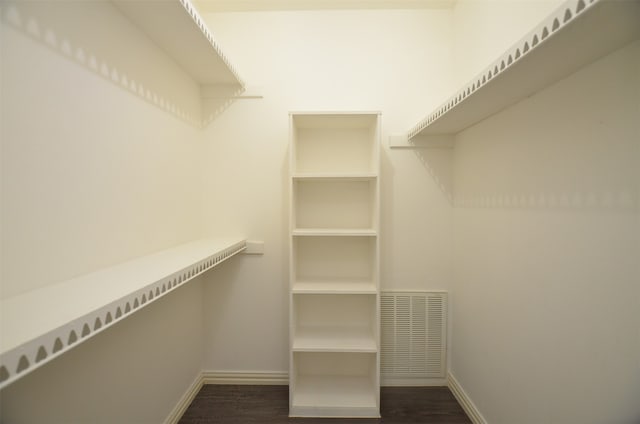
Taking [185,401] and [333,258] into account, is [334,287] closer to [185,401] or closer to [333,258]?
[333,258]

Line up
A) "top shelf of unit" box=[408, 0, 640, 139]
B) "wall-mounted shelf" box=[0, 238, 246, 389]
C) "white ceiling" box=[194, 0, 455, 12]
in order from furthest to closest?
"white ceiling" box=[194, 0, 455, 12] → "top shelf of unit" box=[408, 0, 640, 139] → "wall-mounted shelf" box=[0, 238, 246, 389]

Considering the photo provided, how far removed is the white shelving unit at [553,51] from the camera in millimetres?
596

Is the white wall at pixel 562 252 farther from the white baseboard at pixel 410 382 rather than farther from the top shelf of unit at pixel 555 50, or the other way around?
the white baseboard at pixel 410 382

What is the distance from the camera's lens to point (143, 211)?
122 centimetres

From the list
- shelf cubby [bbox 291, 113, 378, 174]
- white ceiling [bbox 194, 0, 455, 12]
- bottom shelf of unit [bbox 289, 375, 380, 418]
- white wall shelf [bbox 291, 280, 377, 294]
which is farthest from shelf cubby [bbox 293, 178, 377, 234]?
white ceiling [bbox 194, 0, 455, 12]

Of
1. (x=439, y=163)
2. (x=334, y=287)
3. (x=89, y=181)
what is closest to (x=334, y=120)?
(x=439, y=163)

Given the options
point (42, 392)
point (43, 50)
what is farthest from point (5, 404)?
point (43, 50)

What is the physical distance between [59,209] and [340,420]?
1.67 m

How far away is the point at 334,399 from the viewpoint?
1615mm

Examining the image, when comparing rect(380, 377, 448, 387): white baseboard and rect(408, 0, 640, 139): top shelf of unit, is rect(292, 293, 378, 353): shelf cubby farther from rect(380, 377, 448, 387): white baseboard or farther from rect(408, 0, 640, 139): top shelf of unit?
rect(408, 0, 640, 139): top shelf of unit

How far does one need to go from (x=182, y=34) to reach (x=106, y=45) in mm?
338

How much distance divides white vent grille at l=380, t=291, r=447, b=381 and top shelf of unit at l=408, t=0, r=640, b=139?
4.07ft

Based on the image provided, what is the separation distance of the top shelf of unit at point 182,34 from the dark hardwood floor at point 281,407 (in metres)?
2.02

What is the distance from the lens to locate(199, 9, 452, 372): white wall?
1.80 meters
